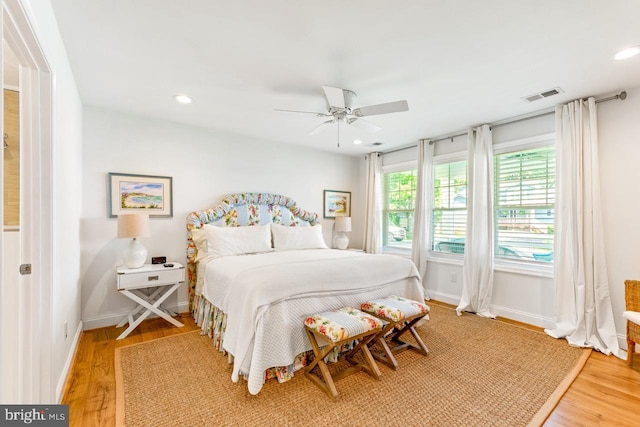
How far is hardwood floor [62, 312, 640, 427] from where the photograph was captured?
1827 mm

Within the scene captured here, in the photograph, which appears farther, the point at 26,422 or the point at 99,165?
the point at 99,165

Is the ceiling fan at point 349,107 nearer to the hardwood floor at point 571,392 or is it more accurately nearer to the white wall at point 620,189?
the white wall at point 620,189

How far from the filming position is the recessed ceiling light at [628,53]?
2.09m

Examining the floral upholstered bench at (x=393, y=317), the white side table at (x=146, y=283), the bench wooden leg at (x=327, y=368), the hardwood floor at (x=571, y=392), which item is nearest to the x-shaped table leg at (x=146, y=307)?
the white side table at (x=146, y=283)

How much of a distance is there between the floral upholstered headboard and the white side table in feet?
1.38

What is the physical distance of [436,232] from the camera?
4508 mm

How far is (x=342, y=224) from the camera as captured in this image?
5098mm

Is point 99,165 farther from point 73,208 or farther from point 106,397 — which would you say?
point 106,397

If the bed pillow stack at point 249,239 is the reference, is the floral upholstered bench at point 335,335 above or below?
below

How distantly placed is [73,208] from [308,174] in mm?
3155

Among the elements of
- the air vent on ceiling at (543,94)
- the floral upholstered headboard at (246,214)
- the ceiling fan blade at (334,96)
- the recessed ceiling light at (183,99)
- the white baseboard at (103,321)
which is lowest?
the white baseboard at (103,321)

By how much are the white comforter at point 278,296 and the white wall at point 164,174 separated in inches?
47.2

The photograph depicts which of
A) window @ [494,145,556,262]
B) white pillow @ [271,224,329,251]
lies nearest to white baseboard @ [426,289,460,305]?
window @ [494,145,556,262]

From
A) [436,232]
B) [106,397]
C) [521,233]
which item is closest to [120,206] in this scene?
[106,397]
